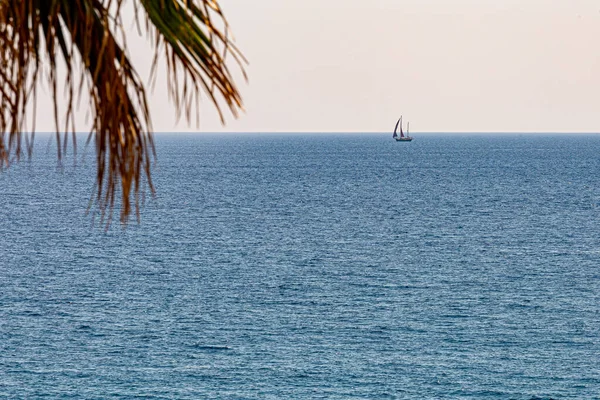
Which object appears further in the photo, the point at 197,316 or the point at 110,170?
the point at 197,316

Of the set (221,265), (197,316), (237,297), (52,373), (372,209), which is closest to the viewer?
(52,373)

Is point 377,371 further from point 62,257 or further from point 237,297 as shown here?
point 62,257

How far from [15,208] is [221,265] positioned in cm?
7456

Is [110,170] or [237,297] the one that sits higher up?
[110,170]

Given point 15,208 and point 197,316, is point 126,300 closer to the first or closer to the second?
point 197,316

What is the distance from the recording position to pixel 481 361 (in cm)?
6850

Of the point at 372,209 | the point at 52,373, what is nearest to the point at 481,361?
the point at 52,373

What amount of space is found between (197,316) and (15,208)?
311ft

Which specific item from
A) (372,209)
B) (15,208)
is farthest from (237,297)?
(15,208)

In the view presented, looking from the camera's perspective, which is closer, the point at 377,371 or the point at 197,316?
the point at 377,371

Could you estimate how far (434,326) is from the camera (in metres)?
76.5

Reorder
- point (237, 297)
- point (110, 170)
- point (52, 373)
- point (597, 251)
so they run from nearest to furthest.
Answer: point (110, 170)
point (52, 373)
point (237, 297)
point (597, 251)

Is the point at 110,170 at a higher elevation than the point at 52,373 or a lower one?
higher

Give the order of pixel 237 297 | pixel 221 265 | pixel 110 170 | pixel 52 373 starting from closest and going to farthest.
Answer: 1. pixel 110 170
2. pixel 52 373
3. pixel 237 297
4. pixel 221 265
